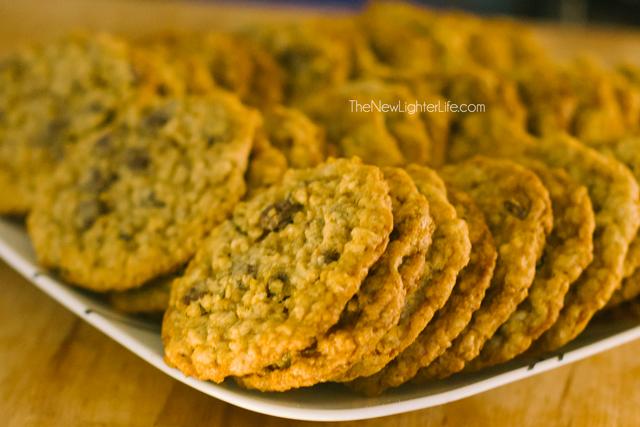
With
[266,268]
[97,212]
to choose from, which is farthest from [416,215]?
[97,212]

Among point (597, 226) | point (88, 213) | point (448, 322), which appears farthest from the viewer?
point (88, 213)

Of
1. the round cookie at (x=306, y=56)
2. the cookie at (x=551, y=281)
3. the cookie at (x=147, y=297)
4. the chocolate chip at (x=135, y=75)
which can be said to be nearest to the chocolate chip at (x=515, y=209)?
the cookie at (x=551, y=281)

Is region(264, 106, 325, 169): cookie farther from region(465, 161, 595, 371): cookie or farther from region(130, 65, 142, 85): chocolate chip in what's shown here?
region(465, 161, 595, 371): cookie

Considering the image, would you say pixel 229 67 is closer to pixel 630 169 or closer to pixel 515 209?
pixel 515 209

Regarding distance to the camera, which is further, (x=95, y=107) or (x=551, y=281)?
(x=95, y=107)

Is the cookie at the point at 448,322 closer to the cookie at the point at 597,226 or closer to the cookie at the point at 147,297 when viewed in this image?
the cookie at the point at 597,226

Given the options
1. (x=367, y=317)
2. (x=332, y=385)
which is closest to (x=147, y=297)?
(x=332, y=385)

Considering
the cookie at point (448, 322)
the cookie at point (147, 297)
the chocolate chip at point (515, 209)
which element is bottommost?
the cookie at point (147, 297)

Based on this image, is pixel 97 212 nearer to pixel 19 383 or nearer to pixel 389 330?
pixel 19 383
